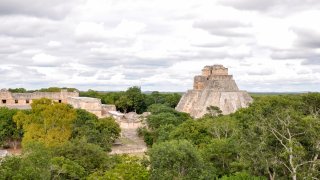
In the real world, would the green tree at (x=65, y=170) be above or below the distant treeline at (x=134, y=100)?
below

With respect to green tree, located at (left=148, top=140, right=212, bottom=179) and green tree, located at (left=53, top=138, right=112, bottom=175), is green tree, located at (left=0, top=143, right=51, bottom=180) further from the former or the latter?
green tree, located at (left=148, top=140, right=212, bottom=179)

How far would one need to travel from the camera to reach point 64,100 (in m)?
58.8

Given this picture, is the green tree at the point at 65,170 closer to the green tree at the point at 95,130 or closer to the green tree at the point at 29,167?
the green tree at the point at 29,167

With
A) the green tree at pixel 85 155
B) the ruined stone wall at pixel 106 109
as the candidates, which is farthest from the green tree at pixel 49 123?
the ruined stone wall at pixel 106 109

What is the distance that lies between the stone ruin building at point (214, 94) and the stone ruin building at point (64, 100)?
10594mm

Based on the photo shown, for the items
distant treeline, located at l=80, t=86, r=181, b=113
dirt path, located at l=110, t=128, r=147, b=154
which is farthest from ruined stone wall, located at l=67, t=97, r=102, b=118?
distant treeline, located at l=80, t=86, r=181, b=113

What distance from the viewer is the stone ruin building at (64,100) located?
5222cm

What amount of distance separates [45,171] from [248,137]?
9295mm

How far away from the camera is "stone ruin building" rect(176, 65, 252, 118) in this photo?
49.3 meters

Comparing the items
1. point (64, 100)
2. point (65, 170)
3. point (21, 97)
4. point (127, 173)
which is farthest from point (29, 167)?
point (64, 100)

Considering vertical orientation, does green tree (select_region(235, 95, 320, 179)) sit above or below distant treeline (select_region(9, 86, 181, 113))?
below

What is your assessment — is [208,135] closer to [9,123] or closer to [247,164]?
[247,164]

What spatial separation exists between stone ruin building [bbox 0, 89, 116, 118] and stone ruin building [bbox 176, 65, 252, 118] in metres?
10.6

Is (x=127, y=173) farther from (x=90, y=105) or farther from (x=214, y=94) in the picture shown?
(x=90, y=105)
